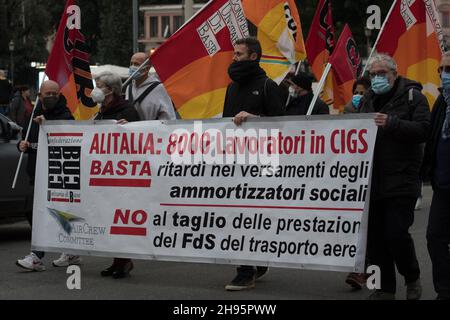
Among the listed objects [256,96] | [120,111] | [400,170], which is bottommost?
[400,170]

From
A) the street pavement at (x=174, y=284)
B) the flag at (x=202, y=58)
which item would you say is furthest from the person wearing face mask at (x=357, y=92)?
the street pavement at (x=174, y=284)

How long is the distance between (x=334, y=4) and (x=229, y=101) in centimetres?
4163

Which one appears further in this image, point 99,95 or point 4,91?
point 4,91

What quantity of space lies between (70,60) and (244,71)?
2630 millimetres

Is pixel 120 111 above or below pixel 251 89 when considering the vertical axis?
below

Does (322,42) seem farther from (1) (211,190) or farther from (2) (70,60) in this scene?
(1) (211,190)

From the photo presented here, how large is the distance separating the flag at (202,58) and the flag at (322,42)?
116 inches

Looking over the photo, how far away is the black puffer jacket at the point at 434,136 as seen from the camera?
24.7 ft

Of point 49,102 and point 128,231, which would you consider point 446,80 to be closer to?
point 128,231

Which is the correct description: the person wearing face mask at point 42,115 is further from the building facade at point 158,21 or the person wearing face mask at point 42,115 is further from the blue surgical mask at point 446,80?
the building facade at point 158,21

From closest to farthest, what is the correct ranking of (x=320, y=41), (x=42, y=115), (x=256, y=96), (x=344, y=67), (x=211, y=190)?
(x=211, y=190), (x=256, y=96), (x=42, y=115), (x=344, y=67), (x=320, y=41)

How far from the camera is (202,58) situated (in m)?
10.2

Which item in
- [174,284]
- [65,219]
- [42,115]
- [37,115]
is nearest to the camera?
[174,284]

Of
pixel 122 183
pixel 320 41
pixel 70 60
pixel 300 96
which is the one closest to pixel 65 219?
pixel 122 183
